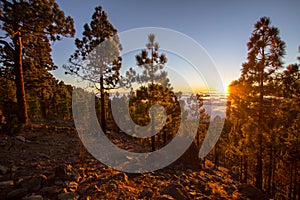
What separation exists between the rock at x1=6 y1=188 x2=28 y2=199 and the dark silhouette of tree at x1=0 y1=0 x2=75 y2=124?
30.3 ft

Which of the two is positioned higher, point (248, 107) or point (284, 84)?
point (284, 84)

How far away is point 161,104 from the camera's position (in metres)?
13.1

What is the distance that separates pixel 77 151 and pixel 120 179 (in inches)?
168

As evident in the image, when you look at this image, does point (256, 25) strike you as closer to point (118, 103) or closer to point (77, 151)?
point (77, 151)

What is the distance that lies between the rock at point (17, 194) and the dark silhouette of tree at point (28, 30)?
30.3 ft

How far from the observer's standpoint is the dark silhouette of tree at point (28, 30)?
8.32 meters

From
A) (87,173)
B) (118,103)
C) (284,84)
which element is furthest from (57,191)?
(118,103)

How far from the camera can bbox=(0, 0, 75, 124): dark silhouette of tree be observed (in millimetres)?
8320

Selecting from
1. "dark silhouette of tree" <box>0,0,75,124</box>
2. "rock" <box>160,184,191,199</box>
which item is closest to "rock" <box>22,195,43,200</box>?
"rock" <box>160,184,191,199</box>

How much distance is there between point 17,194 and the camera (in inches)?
170

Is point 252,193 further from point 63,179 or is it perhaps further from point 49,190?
point 49,190

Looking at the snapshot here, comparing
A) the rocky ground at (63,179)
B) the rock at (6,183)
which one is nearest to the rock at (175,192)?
the rocky ground at (63,179)

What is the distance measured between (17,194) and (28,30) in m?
10.5

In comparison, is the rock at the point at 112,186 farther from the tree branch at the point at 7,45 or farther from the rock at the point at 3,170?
the tree branch at the point at 7,45
